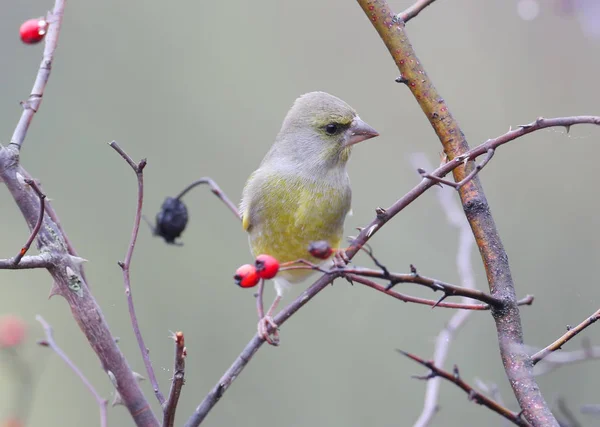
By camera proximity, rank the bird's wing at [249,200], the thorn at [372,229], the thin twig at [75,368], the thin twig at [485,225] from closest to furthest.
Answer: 1. the thin twig at [485,225]
2. the thorn at [372,229]
3. the thin twig at [75,368]
4. the bird's wing at [249,200]

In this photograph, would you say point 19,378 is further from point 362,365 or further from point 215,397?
point 362,365

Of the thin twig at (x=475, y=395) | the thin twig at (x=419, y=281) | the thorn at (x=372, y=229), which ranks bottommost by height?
the thin twig at (x=475, y=395)

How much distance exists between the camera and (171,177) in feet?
19.2

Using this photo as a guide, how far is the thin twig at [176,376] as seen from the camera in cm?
152

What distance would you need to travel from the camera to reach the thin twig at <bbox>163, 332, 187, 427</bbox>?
1.52m

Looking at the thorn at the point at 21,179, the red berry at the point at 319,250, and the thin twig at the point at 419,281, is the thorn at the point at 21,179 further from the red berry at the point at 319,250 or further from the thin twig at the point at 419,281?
the thin twig at the point at 419,281

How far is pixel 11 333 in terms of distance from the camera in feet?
9.44

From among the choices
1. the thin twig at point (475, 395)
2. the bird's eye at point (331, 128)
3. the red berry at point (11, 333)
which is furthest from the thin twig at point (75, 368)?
the bird's eye at point (331, 128)

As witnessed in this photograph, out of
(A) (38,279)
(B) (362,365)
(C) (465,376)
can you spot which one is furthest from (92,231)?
(C) (465,376)

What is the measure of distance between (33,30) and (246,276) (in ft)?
3.68

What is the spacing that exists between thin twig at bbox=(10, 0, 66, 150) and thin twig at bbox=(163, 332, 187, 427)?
734mm

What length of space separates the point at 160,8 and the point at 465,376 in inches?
161

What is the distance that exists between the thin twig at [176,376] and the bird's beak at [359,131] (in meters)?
1.81

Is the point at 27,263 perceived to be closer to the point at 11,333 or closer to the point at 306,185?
the point at 11,333
